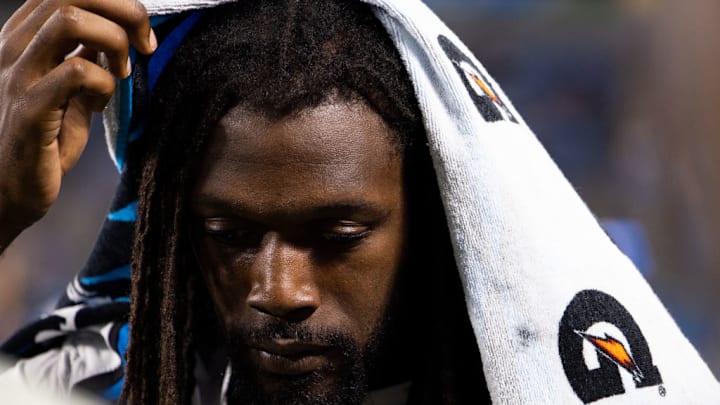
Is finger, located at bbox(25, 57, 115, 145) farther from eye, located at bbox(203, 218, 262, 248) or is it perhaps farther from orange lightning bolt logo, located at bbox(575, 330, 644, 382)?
orange lightning bolt logo, located at bbox(575, 330, 644, 382)

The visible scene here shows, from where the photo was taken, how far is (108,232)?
5.42 ft

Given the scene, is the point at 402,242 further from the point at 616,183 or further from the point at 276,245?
the point at 616,183

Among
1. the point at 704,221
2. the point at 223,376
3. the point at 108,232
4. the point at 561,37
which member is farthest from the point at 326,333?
the point at 561,37

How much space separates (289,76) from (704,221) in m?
2.55

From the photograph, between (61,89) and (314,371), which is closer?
(61,89)

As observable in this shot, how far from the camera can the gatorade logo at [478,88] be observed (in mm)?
1391

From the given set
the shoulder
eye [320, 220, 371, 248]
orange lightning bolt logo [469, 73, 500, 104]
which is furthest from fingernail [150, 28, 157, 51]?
the shoulder

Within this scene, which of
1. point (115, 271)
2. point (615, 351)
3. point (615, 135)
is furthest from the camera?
point (615, 135)

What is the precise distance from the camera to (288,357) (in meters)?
1.36

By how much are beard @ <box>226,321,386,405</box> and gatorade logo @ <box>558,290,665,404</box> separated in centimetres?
29

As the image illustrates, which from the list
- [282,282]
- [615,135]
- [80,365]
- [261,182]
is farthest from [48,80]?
[615,135]

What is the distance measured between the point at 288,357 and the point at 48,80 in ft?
1.66

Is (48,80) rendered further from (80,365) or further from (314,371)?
(80,365)

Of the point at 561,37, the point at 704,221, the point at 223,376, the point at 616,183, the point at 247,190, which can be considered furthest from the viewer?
the point at 561,37
